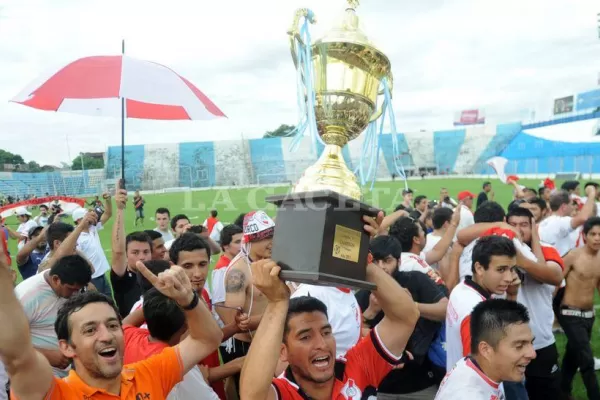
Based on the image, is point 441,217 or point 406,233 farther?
point 441,217

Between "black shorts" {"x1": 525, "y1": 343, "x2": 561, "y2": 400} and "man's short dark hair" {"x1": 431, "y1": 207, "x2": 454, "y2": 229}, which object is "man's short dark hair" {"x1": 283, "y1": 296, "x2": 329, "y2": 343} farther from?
"man's short dark hair" {"x1": 431, "y1": 207, "x2": 454, "y2": 229}

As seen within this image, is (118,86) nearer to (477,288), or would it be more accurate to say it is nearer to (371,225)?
(371,225)

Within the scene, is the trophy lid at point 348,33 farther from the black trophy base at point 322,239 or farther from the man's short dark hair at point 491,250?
the man's short dark hair at point 491,250

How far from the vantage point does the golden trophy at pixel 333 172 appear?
5.80ft

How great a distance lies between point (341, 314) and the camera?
2.90 metres

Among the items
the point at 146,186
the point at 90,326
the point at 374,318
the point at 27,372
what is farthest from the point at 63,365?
the point at 146,186

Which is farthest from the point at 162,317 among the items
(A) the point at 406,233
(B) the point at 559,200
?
(B) the point at 559,200

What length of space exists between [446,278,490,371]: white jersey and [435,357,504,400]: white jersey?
34cm

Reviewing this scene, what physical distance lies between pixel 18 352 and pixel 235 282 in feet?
5.70

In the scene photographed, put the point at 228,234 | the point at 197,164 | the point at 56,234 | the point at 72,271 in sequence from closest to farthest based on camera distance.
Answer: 1. the point at 72,271
2. the point at 228,234
3. the point at 56,234
4. the point at 197,164

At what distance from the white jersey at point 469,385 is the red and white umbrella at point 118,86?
8.88 ft

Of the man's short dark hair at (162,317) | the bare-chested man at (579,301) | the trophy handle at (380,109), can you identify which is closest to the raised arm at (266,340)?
the man's short dark hair at (162,317)

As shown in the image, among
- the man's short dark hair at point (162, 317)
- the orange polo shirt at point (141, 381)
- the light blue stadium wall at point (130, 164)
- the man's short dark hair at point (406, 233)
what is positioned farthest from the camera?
the light blue stadium wall at point (130, 164)

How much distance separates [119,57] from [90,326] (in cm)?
253
